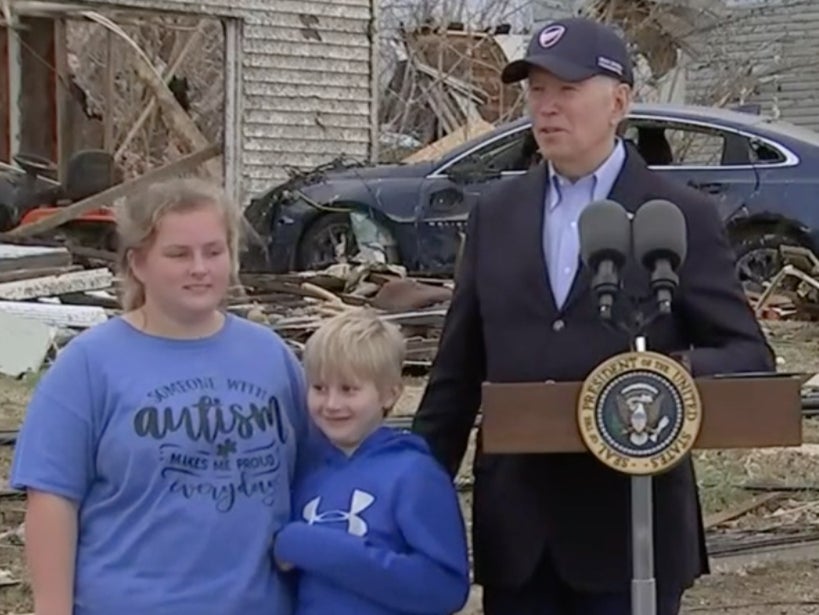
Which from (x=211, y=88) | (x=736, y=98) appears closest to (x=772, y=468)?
(x=211, y=88)

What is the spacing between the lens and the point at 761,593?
246 inches

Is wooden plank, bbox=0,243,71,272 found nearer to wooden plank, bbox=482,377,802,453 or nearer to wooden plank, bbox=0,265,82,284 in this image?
wooden plank, bbox=0,265,82,284

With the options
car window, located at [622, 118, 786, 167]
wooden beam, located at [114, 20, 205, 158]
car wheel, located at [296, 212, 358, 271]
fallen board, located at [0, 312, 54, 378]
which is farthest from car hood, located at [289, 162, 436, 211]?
wooden beam, located at [114, 20, 205, 158]

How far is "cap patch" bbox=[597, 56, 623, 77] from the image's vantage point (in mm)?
3416

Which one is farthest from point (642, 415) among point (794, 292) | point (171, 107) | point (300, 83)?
point (171, 107)

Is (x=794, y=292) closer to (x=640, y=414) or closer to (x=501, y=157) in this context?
(x=501, y=157)

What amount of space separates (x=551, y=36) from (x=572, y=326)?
1.85ft

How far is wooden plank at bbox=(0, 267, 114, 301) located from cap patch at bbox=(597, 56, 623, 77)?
28.1 feet

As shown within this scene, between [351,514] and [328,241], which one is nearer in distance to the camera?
[351,514]

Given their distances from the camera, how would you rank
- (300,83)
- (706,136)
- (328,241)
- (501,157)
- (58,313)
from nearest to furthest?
1. (58,313)
2. (501,157)
3. (706,136)
4. (328,241)
5. (300,83)

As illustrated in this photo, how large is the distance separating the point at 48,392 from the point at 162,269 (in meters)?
0.30

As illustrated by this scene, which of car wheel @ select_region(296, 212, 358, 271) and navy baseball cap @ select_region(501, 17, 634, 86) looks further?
car wheel @ select_region(296, 212, 358, 271)

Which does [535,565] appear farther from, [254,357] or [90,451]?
[90,451]

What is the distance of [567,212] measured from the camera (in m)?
3.54
